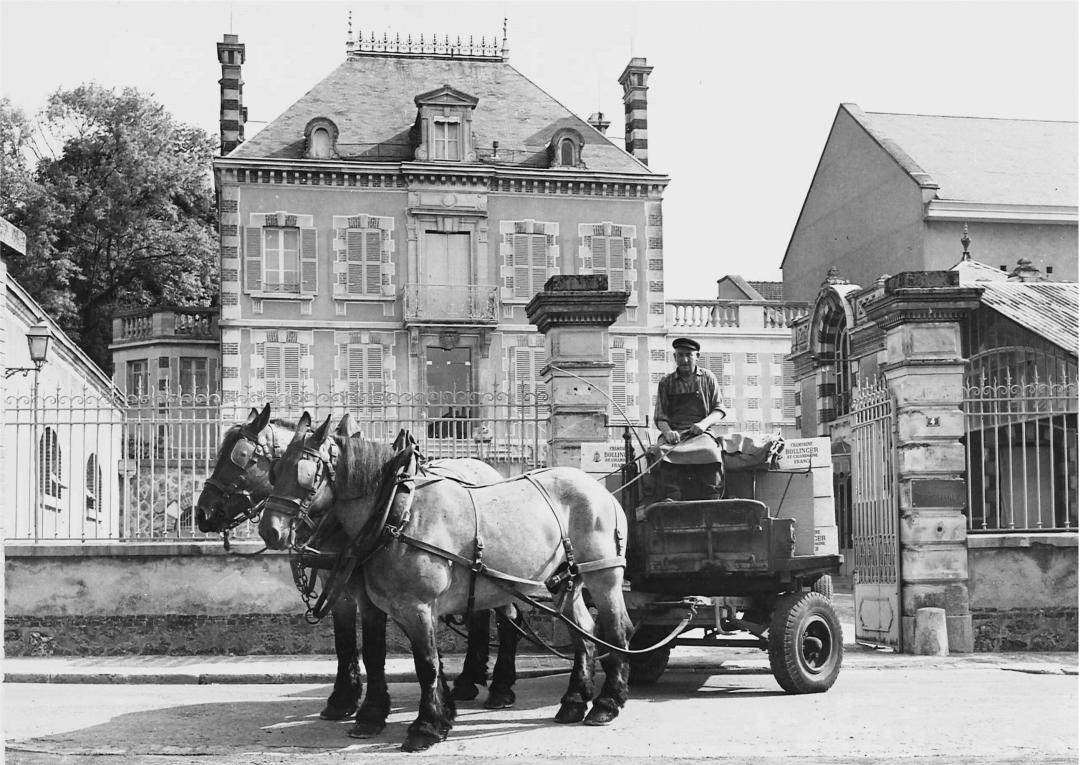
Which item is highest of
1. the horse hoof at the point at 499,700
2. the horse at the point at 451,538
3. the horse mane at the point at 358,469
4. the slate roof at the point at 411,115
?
the slate roof at the point at 411,115

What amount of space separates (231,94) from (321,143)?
4.12 meters

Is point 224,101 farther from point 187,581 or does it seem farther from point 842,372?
point 187,581

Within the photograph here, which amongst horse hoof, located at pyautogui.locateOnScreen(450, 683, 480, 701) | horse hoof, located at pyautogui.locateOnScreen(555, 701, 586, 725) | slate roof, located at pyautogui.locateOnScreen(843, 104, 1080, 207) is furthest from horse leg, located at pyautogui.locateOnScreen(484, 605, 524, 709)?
slate roof, located at pyautogui.locateOnScreen(843, 104, 1080, 207)

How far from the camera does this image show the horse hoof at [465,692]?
9906 millimetres

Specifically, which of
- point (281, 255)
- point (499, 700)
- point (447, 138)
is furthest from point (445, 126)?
point (499, 700)

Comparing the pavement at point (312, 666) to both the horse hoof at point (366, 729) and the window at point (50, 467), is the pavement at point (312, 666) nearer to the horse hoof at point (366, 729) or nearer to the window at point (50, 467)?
the window at point (50, 467)

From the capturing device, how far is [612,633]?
9055 mm

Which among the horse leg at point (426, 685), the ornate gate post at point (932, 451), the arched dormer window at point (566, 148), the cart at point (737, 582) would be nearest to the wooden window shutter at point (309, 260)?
the arched dormer window at point (566, 148)

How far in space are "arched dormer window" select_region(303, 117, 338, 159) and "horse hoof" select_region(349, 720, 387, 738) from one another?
25942mm

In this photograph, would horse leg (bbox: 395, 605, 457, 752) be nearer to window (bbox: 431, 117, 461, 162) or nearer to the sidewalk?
the sidewalk

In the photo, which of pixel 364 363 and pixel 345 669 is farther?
pixel 364 363

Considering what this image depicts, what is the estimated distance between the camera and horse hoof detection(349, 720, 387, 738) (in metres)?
8.27

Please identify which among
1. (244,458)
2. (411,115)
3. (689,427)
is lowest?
(244,458)

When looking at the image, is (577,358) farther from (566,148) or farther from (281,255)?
(566,148)
